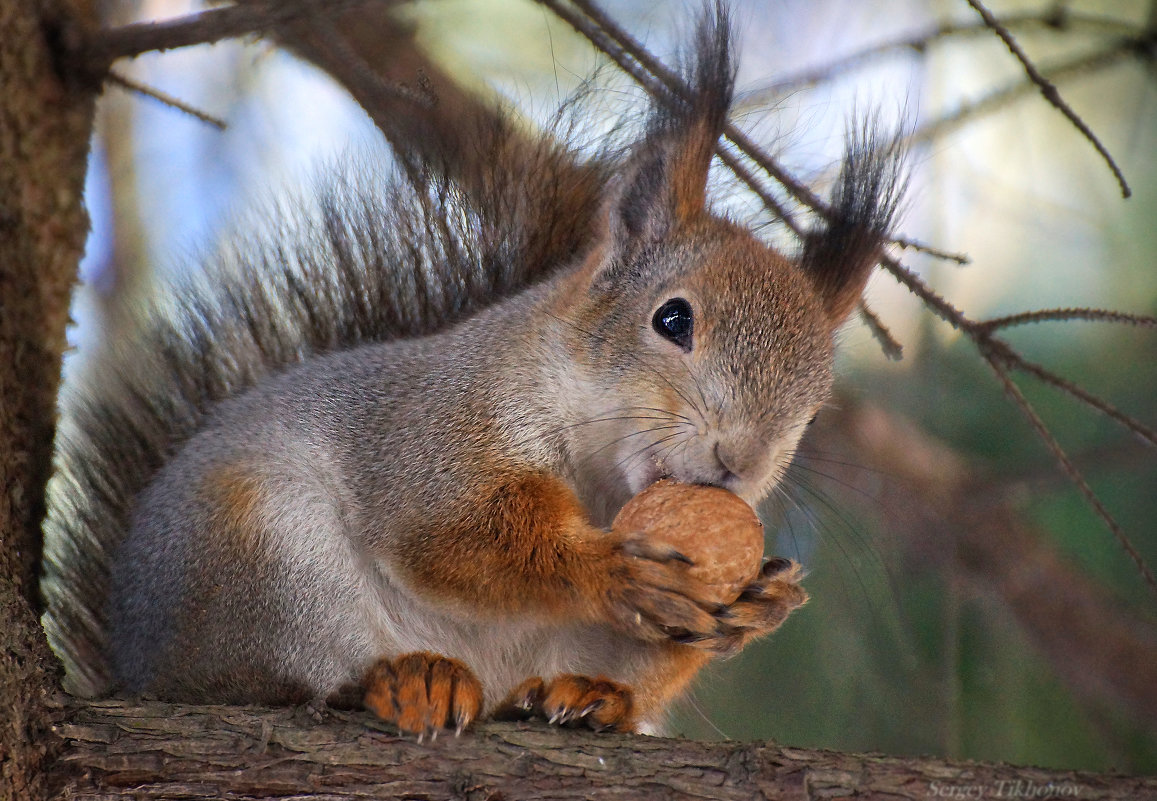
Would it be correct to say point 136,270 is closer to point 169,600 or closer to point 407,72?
point 407,72

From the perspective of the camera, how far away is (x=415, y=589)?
1.73 m

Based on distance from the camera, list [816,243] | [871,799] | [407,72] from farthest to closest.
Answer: [407,72] < [816,243] < [871,799]

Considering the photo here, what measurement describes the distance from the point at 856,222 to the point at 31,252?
1.45 metres

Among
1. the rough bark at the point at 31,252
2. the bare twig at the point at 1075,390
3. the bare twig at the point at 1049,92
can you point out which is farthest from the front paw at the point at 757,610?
the rough bark at the point at 31,252

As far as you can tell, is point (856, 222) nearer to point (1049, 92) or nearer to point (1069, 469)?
point (1049, 92)

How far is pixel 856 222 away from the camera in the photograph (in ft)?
6.46

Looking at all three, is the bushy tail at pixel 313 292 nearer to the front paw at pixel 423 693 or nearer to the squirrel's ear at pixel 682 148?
the squirrel's ear at pixel 682 148

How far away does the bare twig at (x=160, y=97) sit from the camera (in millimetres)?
1750

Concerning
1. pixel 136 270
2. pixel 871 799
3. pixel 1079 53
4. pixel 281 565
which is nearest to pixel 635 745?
pixel 871 799

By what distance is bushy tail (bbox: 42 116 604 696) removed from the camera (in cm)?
206

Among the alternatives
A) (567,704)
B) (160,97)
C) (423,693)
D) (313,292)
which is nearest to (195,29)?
(160,97)

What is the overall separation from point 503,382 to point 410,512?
0.28 m

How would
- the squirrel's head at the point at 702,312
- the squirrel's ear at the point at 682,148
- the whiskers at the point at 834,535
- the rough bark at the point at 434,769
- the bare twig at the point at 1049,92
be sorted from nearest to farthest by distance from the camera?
the rough bark at the point at 434,769 → the bare twig at the point at 1049,92 → the squirrel's head at the point at 702,312 → the squirrel's ear at the point at 682,148 → the whiskers at the point at 834,535

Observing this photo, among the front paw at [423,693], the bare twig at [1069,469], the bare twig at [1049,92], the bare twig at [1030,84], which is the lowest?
the front paw at [423,693]
